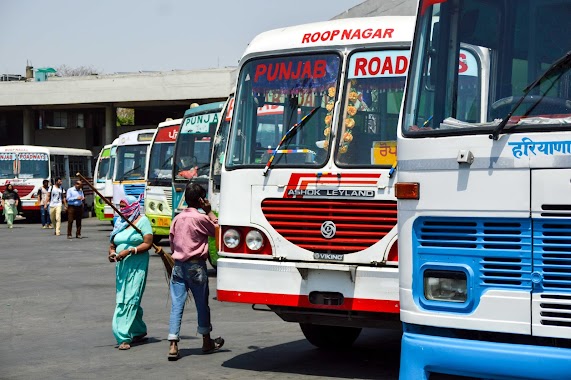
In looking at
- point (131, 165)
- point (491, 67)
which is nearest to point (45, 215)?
point (131, 165)

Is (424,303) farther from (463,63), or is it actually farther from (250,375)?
(250,375)

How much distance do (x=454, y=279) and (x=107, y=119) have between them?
49125mm

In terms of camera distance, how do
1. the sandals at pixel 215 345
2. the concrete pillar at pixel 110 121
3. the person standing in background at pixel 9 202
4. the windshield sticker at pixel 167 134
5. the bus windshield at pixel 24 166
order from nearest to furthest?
the sandals at pixel 215 345, the windshield sticker at pixel 167 134, the person standing in background at pixel 9 202, the bus windshield at pixel 24 166, the concrete pillar at pixel 110 121

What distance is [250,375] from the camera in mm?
8875

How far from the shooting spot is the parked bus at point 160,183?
68.5ft

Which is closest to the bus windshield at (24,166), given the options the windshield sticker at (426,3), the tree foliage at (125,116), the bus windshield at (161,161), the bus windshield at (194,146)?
the bus windshield at (161,161)

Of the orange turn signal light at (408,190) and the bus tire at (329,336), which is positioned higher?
the orange turn signal light at (408,190)

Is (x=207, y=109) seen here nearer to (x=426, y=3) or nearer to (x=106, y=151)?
(x=426, y=3)

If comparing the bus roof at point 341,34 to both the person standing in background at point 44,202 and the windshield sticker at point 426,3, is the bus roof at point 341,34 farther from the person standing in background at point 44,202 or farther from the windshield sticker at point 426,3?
the person standing in background at point 44,202

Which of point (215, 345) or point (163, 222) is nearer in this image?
point (215, 345)

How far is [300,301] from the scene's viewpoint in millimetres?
8562

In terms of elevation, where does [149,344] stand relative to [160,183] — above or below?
below

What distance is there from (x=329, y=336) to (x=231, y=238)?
68.1 inches

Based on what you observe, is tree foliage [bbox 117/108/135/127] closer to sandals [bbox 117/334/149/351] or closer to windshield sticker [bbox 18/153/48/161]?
windshield sticker [bbox 18/153/48/161]
